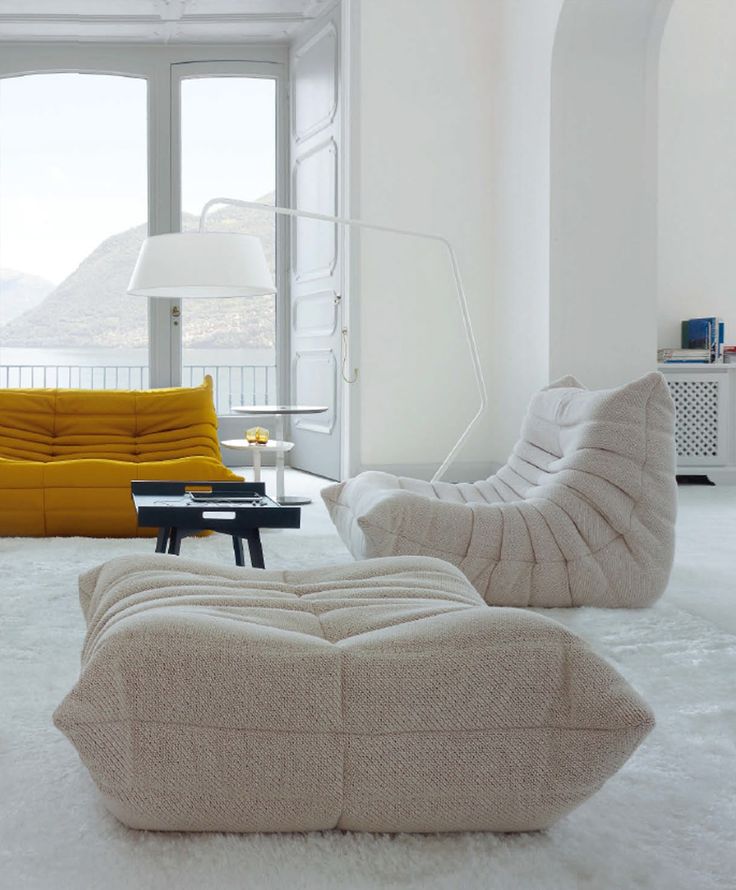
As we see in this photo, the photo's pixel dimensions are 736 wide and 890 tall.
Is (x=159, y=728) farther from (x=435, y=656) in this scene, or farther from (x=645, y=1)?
(x=645, y=1)

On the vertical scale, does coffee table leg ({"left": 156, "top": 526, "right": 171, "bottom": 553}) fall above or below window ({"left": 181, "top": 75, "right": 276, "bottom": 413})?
below

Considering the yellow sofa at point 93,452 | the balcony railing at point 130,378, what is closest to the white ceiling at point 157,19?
the balcony railing at point 130,378

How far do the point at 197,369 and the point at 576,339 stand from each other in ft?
15.0

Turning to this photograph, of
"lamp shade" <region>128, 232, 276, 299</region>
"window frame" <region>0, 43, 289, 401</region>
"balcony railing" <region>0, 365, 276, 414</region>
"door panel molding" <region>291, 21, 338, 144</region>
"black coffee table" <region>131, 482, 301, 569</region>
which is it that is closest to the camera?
"black coffee table" <region>131, 482, 301, 569</region>

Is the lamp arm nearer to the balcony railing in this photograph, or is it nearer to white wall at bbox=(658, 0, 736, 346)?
white wall at bbox=(658, 0, 736, 346)

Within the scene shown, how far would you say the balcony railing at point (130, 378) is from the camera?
30.3ft

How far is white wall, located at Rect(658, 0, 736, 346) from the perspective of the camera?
7.28m

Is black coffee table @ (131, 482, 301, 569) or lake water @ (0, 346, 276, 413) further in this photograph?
lake water @ (0, 346, 276, 413)

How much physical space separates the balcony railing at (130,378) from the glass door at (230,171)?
532mm

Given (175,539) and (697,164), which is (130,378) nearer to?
(697,164)

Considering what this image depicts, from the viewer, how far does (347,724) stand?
159 centimetres

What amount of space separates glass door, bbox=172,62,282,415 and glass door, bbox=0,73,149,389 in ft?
1.19

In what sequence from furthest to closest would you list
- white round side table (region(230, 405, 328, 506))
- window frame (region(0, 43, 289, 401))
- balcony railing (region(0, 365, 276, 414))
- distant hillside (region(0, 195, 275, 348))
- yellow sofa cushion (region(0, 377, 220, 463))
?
balcony railing (region(0, 365, 276, 414))
distant hillside (region(0, 195, 275, 348))
window frame (region(0, 43, 289, 401))
white round side table (region(230, 405, 328, 506))
yellow sofa cushion (region(0, 377, 220, 463))

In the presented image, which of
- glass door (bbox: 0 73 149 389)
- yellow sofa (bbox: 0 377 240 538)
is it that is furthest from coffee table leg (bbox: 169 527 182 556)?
glass door (bbox: 0 73 149 389)
